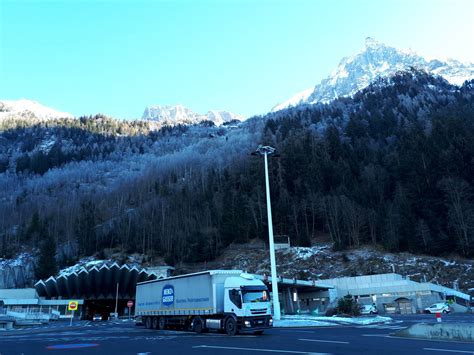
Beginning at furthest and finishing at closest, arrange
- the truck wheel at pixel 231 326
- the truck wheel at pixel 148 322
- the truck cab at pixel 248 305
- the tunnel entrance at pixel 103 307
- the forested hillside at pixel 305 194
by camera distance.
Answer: the forested hillside at pixel 305 194 → the tunnel entrance at pixel 103 307 → the truck wheel at pixel 148 322 → the truck wheel at pixel 231 326 → the truck cab at pixel 248 305

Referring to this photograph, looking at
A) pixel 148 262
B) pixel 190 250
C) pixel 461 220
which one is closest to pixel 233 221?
pixel 190 250

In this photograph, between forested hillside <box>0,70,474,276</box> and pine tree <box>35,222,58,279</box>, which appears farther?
pine tree <box>35,222,58,279</box>

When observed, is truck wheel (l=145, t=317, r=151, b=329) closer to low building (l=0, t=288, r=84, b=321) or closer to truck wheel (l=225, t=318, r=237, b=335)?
truck wheel (l=225, t=318, r=237, b=335)

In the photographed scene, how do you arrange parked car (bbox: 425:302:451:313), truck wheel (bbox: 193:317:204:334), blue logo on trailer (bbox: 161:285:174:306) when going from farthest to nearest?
parked car (bbox: 425:302:451:313) → blue logo on trailer (bbox: 161:285:174:306) → truck wheel (bbox: 193:317:204:334)

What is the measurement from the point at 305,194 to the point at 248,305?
76.7m

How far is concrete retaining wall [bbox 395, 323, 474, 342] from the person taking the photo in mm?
13625

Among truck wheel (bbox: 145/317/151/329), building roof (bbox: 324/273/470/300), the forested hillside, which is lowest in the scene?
truck wheel (bbox: 145/317/151/329)

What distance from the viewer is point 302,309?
185 ft

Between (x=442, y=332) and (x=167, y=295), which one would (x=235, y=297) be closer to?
(x=167, y=295)

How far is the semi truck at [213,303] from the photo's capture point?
19641 millimetres

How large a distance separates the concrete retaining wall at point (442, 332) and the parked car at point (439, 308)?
1114 inches

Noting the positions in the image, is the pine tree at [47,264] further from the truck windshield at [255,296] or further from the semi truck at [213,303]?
the truck windshield at [255,296]

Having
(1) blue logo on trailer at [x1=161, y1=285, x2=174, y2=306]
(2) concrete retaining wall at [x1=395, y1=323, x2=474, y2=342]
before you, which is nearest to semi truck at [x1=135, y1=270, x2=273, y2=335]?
(1) blue logo on trailer at [x1=161, y1=285, x2=174, y2=306]

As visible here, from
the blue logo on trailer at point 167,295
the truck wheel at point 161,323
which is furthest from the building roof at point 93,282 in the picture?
the blue logo on trailer at point 167,295
